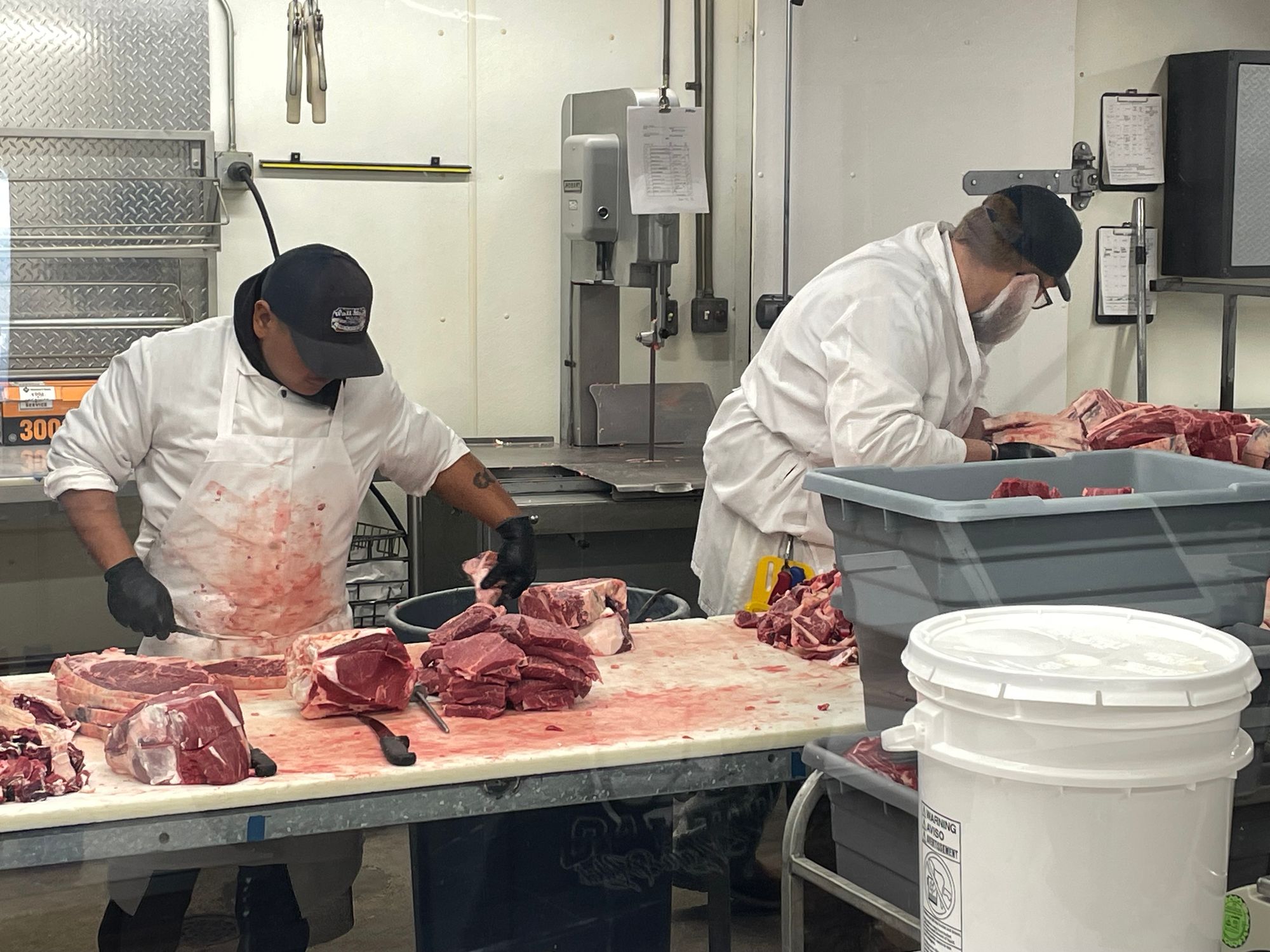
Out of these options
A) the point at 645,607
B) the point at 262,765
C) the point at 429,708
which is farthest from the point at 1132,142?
the point at 262,765

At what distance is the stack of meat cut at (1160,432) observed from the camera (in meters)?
2.31

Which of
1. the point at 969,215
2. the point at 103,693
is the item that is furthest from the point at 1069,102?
the point at 103,693

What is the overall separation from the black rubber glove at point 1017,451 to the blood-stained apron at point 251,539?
1.24 metres

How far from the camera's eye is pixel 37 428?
112 inches

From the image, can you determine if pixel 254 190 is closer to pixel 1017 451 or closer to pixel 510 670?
pixel 510 670

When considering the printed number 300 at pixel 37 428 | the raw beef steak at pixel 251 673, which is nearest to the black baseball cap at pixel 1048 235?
the raw beef steak at pixel 251 673

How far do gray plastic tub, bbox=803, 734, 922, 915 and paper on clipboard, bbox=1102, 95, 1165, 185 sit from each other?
1330 mm

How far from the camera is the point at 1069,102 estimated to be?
8.80 ft

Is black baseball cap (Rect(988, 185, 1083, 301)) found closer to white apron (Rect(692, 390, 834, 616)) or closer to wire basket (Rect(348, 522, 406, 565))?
white apron (Rect(692, 390, 834, 616))

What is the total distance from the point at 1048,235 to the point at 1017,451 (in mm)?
405

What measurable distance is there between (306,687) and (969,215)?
4.99 feet

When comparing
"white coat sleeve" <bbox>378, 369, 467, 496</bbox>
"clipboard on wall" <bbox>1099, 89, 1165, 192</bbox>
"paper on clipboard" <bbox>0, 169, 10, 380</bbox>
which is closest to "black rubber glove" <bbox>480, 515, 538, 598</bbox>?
"white coat sleeve" <bbox>378, 369, 467, 496</bbox>

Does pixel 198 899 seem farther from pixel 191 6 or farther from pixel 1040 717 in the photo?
pixel 191 6

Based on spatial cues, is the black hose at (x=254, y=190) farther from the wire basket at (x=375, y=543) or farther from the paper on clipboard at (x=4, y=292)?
the wire basket at (x=375, y=543)
